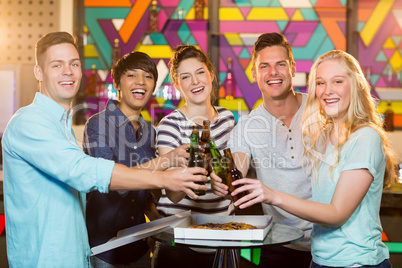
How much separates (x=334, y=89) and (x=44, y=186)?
106cm

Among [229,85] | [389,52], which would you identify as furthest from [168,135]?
[389,52]

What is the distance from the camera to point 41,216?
1396 millimetres

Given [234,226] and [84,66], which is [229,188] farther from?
[84,66]

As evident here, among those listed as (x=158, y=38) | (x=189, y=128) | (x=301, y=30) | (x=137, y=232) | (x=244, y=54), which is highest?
(x=301, y=30)

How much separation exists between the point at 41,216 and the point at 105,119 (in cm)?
79

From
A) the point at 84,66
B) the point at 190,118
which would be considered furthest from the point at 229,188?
the point at 84,66

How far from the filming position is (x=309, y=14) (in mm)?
4348

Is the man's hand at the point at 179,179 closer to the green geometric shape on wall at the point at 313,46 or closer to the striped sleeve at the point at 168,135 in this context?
the striped sleeve at the point at 168,135

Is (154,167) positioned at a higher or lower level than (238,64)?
lower

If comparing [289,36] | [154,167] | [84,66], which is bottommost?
[154,167]

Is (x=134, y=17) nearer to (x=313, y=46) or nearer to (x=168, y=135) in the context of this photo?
(x=313, y=46)

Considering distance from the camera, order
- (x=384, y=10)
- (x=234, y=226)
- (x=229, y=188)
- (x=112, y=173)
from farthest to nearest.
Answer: (x=384, y=10)
(x=229, y=188)
(x=234, y=226)
(x=112, y=173)

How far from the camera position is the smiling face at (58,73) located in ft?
5.06

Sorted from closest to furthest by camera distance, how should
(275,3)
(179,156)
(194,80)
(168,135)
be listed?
(179,156) → (168,135) → (194,80) → (275,3)
